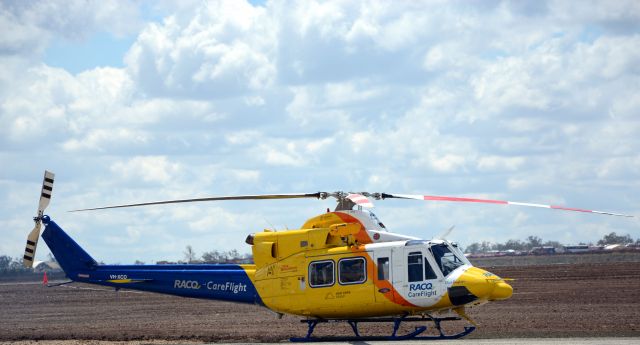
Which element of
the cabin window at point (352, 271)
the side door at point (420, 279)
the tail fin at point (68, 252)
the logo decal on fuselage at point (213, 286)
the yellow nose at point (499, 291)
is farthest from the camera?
the tail fin at point (68, 252)

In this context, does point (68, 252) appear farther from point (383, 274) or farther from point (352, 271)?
point (383, 274)

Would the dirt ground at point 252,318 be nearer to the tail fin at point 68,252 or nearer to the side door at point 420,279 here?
the tail fin at point 68,252

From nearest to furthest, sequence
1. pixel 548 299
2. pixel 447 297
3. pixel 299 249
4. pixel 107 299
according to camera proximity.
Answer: pixel 447 297
pixel 299 249
pixel 548 299
pixel 107 299

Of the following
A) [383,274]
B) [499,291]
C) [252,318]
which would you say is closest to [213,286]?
[383,274]

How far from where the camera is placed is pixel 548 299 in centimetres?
3709

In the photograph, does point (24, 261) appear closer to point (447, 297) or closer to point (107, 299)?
point (447, 297)

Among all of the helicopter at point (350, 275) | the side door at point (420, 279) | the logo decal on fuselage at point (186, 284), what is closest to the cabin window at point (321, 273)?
the helicopter at point (350, 275)

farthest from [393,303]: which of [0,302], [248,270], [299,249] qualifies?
[0,302]

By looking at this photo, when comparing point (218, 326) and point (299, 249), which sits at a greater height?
point (299, 249)

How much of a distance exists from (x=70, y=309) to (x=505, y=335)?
23.9m

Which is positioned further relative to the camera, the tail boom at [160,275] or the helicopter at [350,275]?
the tail boom at [160,275]

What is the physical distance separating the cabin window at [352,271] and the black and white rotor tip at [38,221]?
8.12 meters

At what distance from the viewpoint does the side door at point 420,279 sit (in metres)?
21.7

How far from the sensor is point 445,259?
72.2 ft
